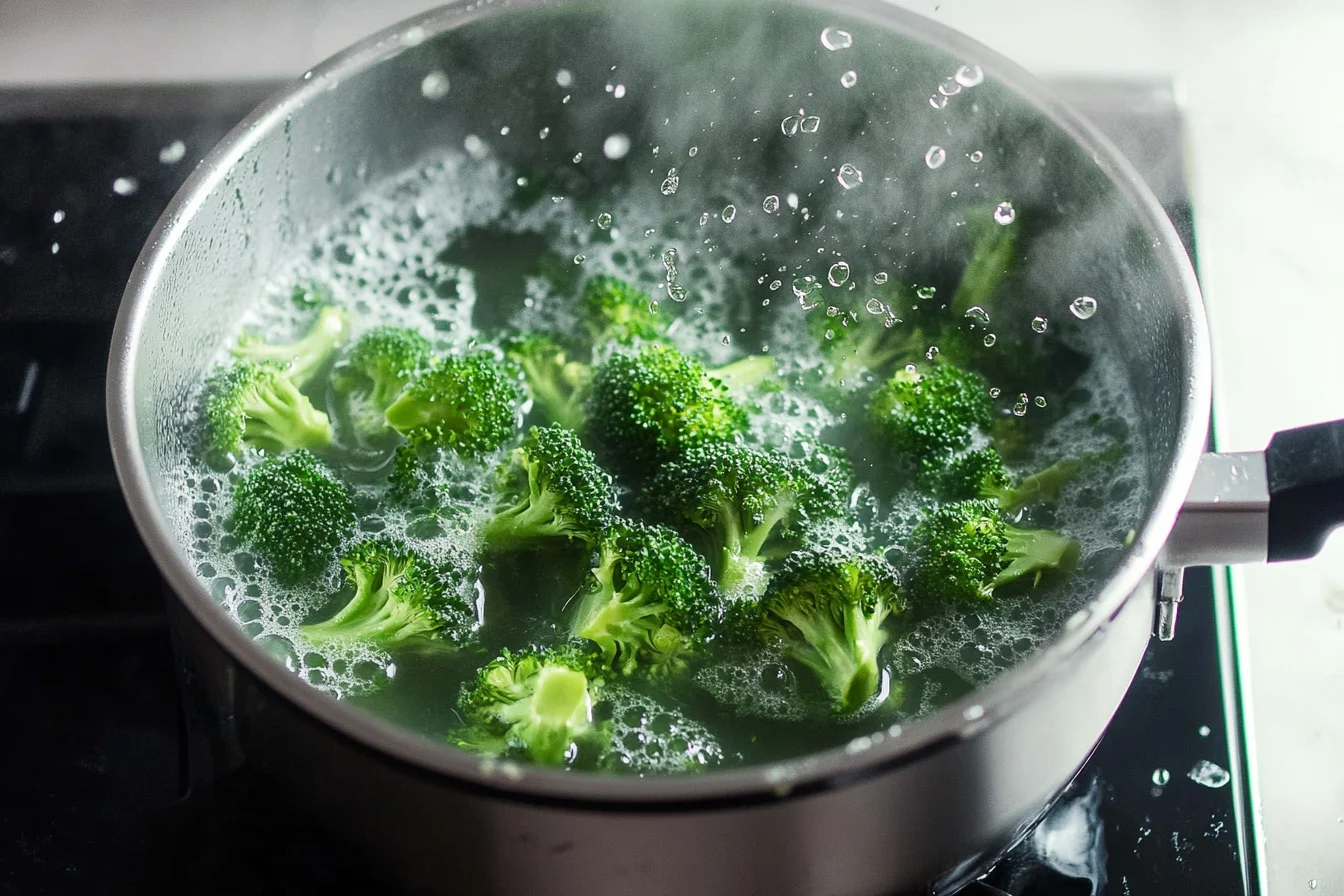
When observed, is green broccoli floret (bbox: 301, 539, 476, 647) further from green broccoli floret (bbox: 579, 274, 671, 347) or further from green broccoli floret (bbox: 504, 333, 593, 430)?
green broccoli floret (bbox: 579, 274, 671, 347)

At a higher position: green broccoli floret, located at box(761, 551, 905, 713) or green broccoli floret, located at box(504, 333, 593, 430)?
green broccoli floret, located at box(504, 333, 593, 430)

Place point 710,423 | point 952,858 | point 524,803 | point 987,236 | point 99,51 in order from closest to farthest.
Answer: point 524,803
point 952,858
point 710,423
point 987,236
point 99,51

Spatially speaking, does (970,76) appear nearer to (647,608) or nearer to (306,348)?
(647,608)

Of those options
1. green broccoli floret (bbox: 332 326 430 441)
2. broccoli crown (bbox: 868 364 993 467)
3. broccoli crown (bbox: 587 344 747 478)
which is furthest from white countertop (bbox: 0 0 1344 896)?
broccoli crown (bbox: 587 344 747 478)

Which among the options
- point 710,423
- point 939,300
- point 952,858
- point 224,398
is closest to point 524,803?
point 952,858

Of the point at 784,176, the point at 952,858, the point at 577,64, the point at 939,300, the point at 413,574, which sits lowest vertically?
the point at 952,858

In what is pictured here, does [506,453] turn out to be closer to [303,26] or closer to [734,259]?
[734,259]

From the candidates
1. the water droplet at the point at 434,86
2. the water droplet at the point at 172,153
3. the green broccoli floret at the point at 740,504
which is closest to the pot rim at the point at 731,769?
the water droplet at the point at 434,86
